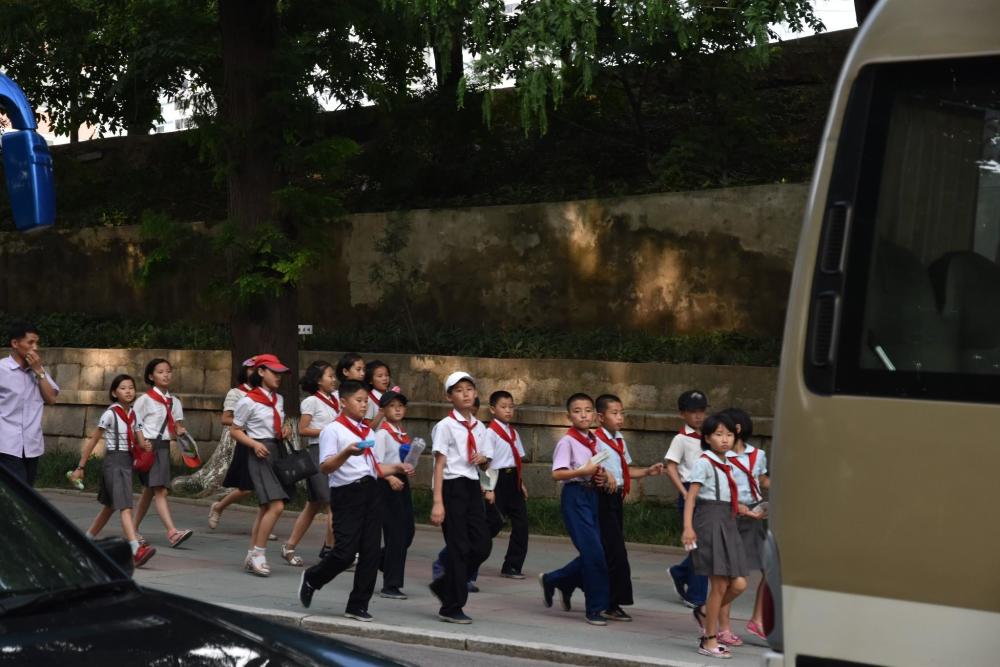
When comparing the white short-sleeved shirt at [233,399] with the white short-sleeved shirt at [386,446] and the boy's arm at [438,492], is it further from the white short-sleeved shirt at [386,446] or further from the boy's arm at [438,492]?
the boy's arm at [438,492]

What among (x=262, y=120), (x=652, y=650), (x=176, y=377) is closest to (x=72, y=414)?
(x=176, y=377)

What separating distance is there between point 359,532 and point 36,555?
593cm

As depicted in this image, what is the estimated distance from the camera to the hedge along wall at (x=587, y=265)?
18.3m

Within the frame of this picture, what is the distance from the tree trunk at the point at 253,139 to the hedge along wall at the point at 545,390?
6.21ft

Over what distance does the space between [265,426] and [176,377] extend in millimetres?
8733

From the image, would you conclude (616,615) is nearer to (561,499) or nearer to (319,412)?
(561,499)

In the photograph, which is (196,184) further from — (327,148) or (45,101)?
(327,148)

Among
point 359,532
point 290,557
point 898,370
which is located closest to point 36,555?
point 898,370

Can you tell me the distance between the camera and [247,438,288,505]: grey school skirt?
12664 millimetres

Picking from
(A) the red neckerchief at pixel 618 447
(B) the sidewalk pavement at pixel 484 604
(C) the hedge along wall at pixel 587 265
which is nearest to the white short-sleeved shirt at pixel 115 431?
(B) the sidewalk pavement at pixel 484 604

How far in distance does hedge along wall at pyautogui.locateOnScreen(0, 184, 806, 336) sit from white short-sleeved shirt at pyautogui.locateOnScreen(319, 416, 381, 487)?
6.81 meters

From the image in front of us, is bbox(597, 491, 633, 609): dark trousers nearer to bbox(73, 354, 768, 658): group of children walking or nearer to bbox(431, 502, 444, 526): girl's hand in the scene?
bbox(73, 354, 768, 658): group of children walking

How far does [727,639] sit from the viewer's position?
392 inches

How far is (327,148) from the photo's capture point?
644 inches
